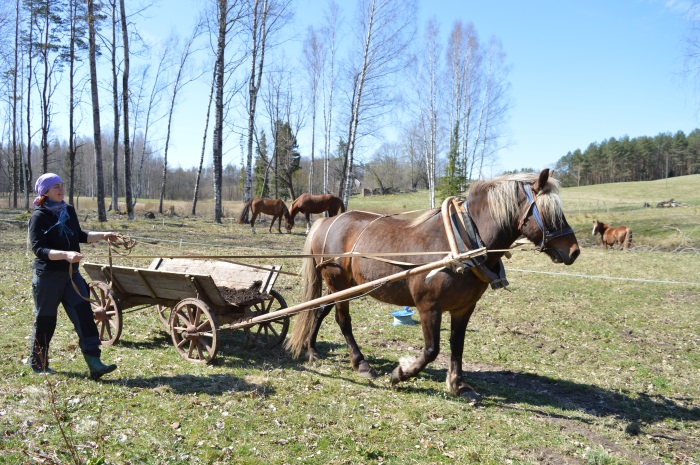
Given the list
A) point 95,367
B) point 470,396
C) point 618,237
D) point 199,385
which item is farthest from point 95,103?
point 618,237

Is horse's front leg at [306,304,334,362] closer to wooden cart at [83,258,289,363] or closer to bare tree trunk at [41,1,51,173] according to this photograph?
wooden cart at [83,258,289,363]

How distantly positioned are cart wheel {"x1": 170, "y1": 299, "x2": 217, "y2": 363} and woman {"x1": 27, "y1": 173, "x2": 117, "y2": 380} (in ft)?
3.07

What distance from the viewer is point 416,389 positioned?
517 cm

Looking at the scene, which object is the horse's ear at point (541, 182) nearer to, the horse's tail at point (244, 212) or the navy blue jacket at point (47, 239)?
the navy blue jacket at point (47, 239)

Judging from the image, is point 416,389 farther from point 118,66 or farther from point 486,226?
point 118,66

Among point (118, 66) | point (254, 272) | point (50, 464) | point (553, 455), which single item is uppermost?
point (118, 66)

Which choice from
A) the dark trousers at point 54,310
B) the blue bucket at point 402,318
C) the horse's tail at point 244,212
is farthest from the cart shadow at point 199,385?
the horse's tail at point 244,212

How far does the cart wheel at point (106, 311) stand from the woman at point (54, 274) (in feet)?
3.10

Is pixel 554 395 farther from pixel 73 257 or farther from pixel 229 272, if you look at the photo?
pixel 73 257

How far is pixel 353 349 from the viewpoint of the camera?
565 cm

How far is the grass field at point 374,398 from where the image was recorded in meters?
3.71

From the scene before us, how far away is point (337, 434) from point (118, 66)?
25298mm

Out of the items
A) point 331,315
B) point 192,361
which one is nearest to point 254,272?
point 192,361

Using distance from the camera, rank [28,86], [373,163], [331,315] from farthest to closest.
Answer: [373,163], [28,86], [331,315]
